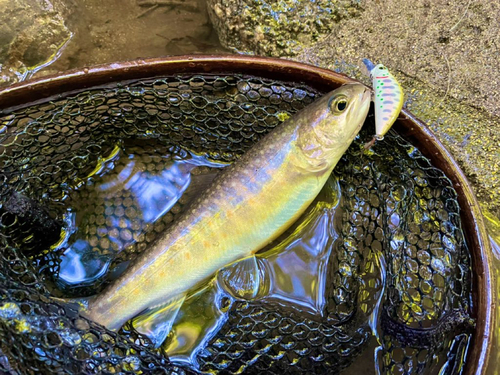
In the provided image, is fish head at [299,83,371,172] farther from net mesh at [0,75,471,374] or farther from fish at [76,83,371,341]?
net mesh at [0,75,471,374]

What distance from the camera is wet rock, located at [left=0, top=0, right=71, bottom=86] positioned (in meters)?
2.56

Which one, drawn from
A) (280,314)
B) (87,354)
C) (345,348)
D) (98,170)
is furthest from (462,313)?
(98,170)

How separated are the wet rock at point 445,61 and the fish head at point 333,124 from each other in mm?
554

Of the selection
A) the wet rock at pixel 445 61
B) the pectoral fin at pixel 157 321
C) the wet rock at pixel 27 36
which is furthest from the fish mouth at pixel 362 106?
the wet rock at pixel 27 36

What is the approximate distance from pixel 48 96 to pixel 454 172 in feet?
6.11

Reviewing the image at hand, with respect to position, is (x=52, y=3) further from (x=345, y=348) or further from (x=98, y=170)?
(x=345, y=348)

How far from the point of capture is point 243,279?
1.94m

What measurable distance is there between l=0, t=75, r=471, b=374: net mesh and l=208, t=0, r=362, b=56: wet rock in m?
0.65

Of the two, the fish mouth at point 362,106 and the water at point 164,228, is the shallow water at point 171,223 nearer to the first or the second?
the water at point 164,228

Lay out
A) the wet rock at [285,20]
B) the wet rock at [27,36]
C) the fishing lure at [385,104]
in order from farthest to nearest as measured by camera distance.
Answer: the wet rock at [27,36], the wet rock at [285,20], the fishing lure at [385,104]

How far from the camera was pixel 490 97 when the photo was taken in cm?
205

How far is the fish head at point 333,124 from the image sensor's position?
1740 millimetres

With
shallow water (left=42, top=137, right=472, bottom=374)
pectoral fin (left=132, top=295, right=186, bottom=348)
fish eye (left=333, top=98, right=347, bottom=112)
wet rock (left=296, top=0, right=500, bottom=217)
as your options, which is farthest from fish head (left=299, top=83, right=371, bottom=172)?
pectoral fin (left=132, top=295, right=186, bottom=348)

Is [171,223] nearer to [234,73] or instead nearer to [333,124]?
[234,73]
